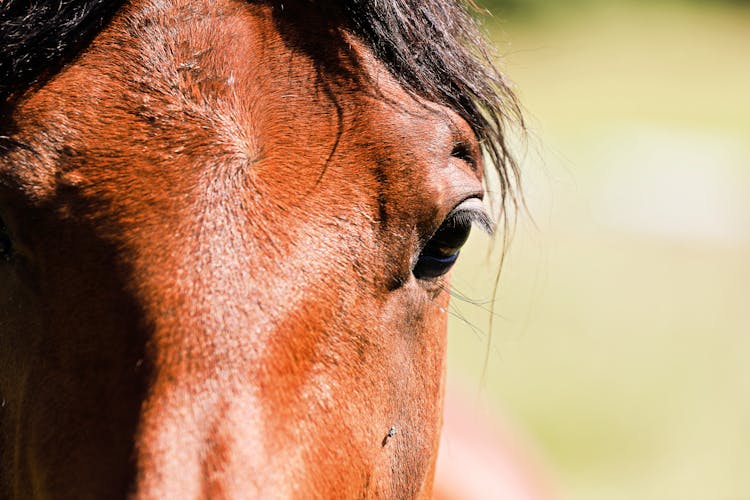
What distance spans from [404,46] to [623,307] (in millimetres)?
9113

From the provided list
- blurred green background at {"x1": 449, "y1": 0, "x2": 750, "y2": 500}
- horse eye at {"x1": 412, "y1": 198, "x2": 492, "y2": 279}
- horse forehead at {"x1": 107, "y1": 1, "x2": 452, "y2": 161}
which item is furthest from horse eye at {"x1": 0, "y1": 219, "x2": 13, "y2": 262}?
blurred green background at {"x1": 449, "y1": 0, "x2": 750, "y2": 500}

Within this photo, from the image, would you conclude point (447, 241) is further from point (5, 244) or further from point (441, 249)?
point (5, 244)

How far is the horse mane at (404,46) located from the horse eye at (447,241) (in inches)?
8.4

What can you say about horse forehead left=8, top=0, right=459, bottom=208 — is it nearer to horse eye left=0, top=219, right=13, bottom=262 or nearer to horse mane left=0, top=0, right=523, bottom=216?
horse mane left=0, top=0, right=523, bottom=216

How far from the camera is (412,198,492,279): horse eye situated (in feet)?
5.49

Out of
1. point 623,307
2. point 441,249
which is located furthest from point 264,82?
point 623,307

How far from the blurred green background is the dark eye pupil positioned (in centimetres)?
17

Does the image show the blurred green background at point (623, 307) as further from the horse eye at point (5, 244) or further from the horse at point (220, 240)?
the horse eye at point (5, 244)

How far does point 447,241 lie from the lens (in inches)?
67.0

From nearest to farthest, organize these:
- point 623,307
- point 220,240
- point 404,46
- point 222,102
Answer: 1. point 220,240
2. point 222,102
3. point 404,46
4. point 623,307

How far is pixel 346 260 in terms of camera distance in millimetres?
1442

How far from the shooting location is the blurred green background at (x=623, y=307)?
23.7 feet

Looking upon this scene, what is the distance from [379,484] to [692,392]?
817cm

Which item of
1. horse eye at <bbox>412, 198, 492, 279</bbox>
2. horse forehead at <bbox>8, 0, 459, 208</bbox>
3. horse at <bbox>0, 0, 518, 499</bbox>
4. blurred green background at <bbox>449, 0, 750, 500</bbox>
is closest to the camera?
horse at <bbox>0, 0, 518, 499</bbox>
